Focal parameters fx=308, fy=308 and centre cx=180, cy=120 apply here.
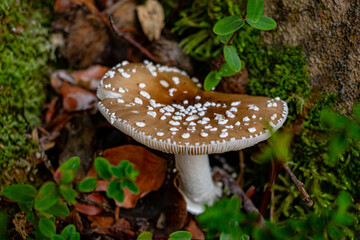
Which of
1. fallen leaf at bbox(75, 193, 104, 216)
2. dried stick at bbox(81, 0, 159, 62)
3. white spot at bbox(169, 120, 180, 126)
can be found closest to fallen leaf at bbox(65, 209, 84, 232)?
fallen leaf at bbox(75, 193, 104, 216)

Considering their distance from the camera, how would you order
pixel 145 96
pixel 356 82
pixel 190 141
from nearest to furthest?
pixel 190 141, pixel 356 82, pixel 145 96

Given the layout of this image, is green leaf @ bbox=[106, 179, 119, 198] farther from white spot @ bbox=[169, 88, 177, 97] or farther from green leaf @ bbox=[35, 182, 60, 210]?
white spot @ bbox=[169, 88, 177, 97]

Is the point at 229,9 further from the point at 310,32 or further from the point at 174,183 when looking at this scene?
the point at 174,183

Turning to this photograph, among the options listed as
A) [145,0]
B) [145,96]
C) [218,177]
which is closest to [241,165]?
[218,177]

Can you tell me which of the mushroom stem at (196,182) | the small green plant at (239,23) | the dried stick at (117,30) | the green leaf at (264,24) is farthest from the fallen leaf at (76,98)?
the green leaf at (264,24)

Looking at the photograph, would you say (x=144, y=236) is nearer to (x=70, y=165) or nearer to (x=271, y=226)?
(x=70, y=165)

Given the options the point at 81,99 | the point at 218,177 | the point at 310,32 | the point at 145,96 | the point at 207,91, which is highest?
the point at 310,32
